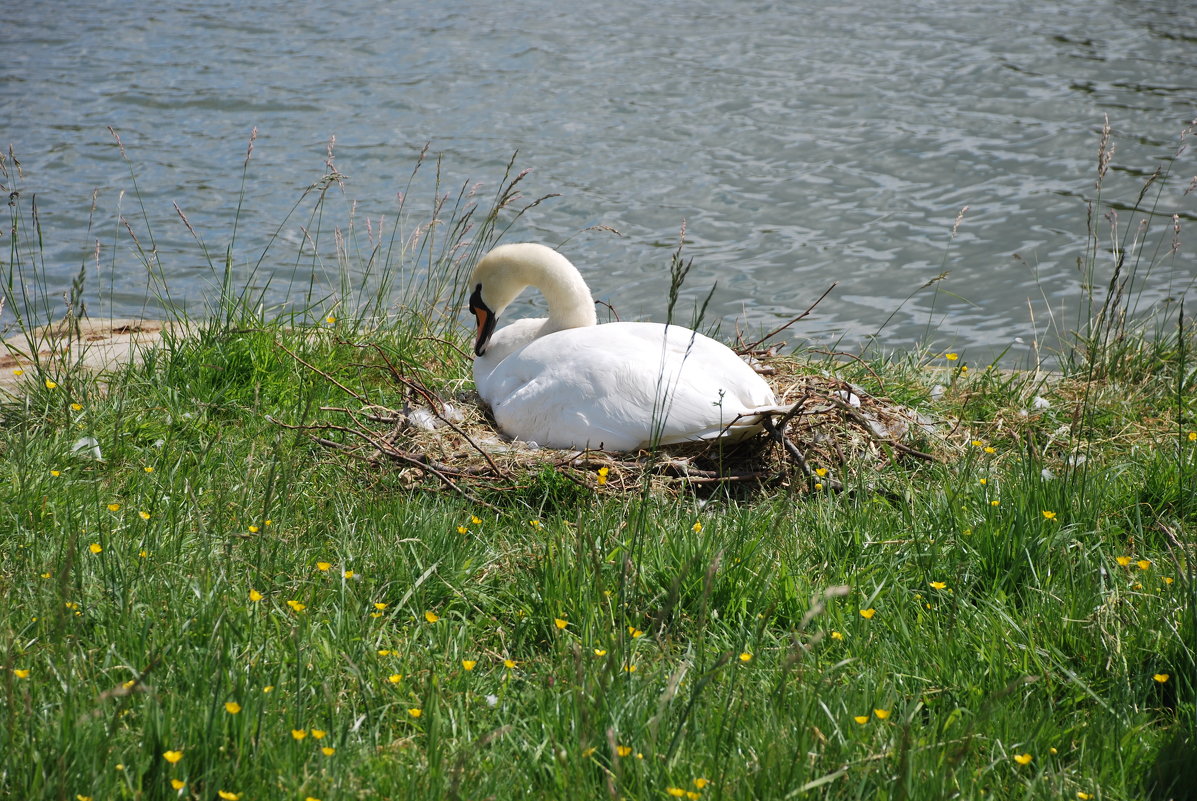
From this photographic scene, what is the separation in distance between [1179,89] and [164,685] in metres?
14.3

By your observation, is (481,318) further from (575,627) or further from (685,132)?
(685,132)

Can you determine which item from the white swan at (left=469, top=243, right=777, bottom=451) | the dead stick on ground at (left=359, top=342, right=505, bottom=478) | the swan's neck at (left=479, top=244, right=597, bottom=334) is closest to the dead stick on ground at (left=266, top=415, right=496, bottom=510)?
the dead stick on ground at (left=359, top=342, right=505, bottom=478)

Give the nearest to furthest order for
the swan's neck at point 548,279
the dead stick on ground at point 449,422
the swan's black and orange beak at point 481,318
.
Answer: the dead stick on ground at point 449,422, the swan's neck at point 548,279, the swan's black and orange beak at point 481,318

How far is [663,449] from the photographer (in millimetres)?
4426

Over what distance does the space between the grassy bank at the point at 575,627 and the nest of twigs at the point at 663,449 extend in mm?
82

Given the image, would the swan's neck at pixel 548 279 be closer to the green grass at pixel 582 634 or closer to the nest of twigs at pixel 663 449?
the nest of twigs at pixel 663 449

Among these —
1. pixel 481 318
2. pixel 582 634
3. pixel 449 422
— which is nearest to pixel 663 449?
pixel 449 422

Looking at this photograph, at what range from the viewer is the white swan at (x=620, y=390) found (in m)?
4.27

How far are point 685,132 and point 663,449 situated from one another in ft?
28.5

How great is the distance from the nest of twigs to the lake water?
1.87 meters

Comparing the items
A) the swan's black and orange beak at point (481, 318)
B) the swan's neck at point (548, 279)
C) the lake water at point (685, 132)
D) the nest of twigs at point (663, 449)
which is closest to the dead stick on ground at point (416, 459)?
the nest of twigs at point (663, 449)

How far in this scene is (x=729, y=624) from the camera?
3.20m

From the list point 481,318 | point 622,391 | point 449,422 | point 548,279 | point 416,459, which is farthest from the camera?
point 481,318

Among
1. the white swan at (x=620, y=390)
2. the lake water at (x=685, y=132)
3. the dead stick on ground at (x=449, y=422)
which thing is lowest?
the lake water at (x=685, y=132)
